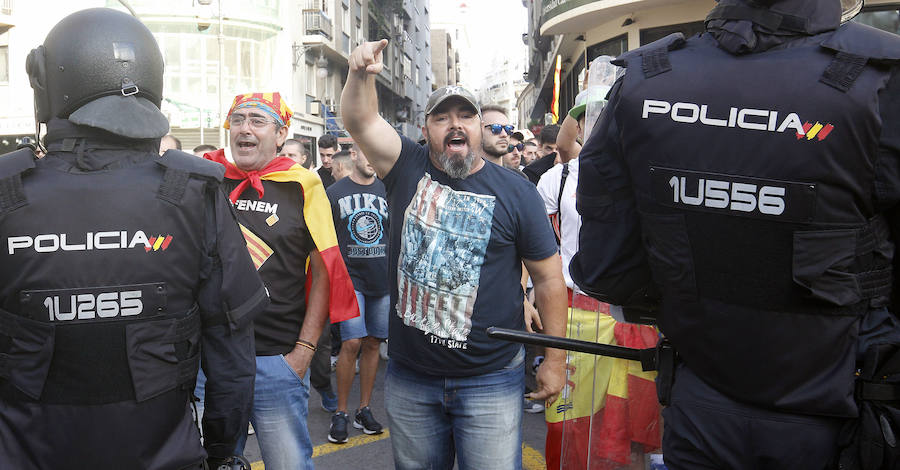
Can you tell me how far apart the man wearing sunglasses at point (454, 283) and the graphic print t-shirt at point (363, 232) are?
103 inches

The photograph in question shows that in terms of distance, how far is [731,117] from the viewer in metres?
1.65

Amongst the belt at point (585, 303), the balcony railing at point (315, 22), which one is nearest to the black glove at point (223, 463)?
the belt at point (585, 303)

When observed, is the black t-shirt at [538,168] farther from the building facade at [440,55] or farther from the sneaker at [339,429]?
the building facade at [440,55]

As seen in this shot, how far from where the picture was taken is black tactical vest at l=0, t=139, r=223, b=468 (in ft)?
5.92

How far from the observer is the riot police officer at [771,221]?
61.3 inches

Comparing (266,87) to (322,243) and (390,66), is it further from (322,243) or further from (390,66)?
(322,243)

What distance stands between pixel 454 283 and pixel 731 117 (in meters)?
1.38

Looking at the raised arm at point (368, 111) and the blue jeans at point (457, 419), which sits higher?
the raised arm at point (368, 111)

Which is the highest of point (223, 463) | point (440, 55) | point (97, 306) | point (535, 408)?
point (440, 55)

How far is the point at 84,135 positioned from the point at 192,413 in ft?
2.81

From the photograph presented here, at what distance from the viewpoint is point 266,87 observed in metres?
26.7

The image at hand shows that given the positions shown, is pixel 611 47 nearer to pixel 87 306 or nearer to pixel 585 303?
pixel 585 303

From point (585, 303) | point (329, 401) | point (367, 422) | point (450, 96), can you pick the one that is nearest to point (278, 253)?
point (450, 96)

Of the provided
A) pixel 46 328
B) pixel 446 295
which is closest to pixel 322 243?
pixel 446 295
